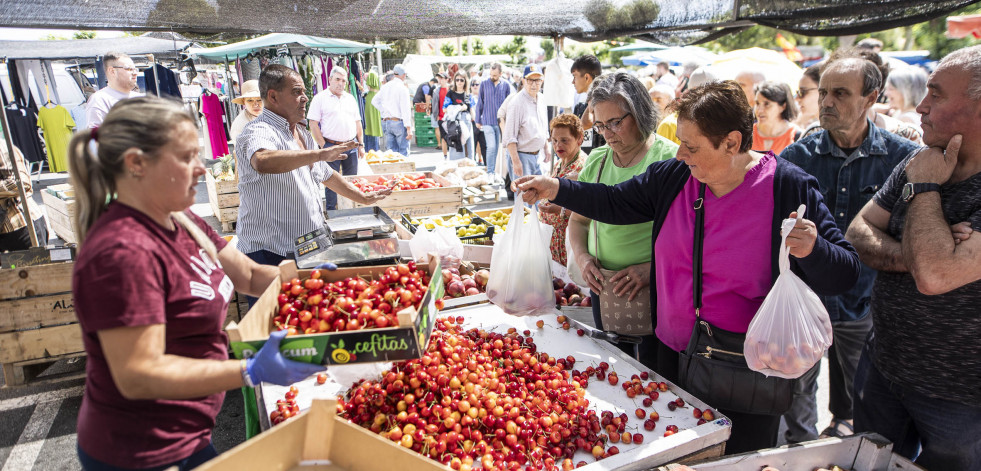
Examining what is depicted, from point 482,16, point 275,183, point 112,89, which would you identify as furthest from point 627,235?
point 112,89

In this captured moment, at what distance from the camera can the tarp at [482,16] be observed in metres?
3.35

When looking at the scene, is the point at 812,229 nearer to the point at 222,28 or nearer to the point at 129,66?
the point at 222,28

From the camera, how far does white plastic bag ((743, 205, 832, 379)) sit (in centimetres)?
187

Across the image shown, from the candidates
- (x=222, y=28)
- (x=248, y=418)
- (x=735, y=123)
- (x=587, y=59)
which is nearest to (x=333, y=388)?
(x=248, y=418)

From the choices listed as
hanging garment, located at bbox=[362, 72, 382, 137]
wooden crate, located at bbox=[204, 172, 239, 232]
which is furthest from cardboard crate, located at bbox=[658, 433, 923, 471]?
hanging garment, located at bbox=[362, 72, 382, 137]

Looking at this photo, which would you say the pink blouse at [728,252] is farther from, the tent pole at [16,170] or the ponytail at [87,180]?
the tent pole at [16,170]

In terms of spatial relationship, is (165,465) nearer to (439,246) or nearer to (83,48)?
(439,246)

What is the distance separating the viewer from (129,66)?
18.5ft

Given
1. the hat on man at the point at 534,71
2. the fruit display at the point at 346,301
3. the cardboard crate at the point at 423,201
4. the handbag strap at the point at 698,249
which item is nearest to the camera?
the fruit display at the point at 346,301

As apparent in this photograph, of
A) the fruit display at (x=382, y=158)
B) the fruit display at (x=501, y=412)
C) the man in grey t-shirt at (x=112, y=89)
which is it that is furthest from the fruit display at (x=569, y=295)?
the fruit display at (x=382, y=158)

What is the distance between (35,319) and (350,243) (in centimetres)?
211

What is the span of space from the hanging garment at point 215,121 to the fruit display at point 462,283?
8454 millimetres

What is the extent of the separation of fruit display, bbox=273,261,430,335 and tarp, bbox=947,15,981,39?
51.1 ft

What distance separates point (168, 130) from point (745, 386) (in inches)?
83.3
